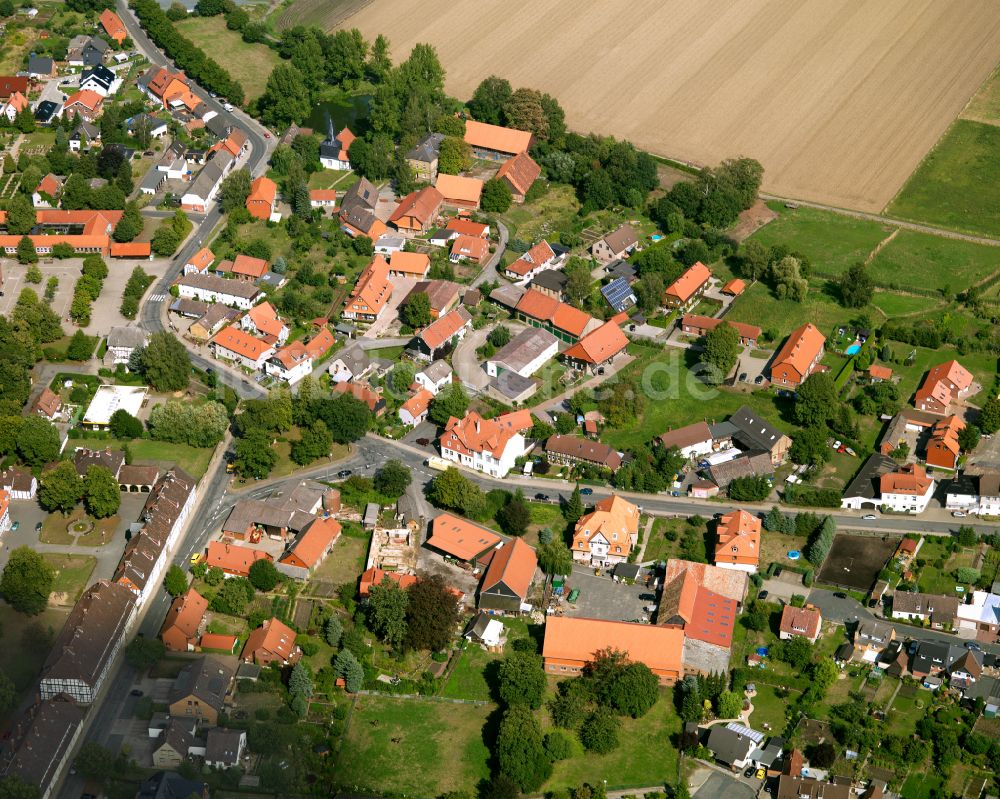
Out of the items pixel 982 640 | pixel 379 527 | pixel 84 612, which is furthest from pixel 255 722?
pixel 982 640

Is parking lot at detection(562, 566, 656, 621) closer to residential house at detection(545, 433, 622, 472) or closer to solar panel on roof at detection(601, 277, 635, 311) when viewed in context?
residential house at detection(545, 433, 622, 472)

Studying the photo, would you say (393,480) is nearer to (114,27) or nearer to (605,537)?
(605,537)

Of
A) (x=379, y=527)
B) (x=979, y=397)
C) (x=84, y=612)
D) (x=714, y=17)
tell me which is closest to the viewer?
(x=84, y=612)

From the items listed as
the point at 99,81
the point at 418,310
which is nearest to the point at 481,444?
the point at 418,310

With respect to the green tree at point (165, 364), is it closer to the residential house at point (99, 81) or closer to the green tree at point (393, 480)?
the green tree at point (393, 480)

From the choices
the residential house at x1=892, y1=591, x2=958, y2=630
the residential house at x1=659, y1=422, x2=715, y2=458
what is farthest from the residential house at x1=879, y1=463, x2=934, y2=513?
the residential house at x1=659, y1=422, x2=715, y2=458

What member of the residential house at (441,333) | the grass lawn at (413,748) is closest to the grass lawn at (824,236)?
the residential house at (441,333)

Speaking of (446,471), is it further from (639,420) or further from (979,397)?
(979,397)
